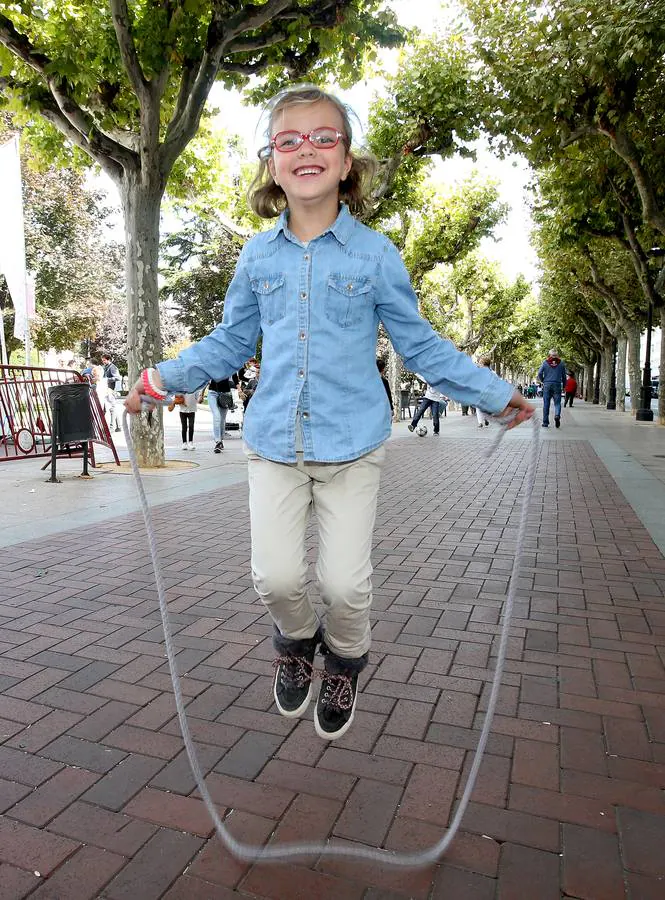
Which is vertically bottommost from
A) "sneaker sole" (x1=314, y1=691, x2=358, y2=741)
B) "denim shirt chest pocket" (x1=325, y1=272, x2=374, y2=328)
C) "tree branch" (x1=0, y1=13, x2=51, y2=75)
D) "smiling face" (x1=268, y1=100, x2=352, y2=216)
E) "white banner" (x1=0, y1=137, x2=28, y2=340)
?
"sneaker sole" (x1=314, y1=691, x2=358, y2=741)

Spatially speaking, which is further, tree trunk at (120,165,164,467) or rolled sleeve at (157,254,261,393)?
tree trunk at (120,165,164,467)

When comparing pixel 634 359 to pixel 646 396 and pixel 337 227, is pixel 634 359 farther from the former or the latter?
pixel 337 227

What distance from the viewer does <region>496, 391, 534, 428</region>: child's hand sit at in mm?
2262

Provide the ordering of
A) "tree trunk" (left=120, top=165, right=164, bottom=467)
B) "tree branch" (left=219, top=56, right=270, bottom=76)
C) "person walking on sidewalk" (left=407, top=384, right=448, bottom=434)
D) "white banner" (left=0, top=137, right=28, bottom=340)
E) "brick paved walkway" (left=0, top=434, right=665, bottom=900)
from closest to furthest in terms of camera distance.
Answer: "brick paved walkway" (left=0, top=434, right=665, bottom=900)
"tree trunk" (left=120, top=165, right=164, bottom=467)
"tree branch" (left=219, top=56, right=270, bottom=76)
"white banner" (left=0, top=137, right=28, bottom=340)
"person walking on sidewalk" (left=407, top=384, right=448, bottom=434)

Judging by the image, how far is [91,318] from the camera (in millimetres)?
30344

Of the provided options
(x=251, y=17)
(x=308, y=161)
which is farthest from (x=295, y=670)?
(x=251, y=17)

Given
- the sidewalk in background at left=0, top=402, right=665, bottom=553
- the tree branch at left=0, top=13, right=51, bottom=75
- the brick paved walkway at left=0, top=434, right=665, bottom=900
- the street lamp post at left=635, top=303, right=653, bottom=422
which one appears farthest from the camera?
the street lamp post at left=635, top=303, right=653, bottom=422

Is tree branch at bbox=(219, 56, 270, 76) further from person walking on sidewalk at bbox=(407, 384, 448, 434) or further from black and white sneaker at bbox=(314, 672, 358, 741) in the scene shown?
black and white sneaker at bbox=(314, 672, 358, 741)

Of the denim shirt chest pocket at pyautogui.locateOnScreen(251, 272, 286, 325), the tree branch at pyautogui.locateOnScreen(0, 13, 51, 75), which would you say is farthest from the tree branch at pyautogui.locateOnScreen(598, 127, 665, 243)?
the denim shirt chest pocket at pyautogui.locateOnScreen(251, 272, 286, 325)

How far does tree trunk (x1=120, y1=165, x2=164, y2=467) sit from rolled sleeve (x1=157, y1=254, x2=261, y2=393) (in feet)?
23.8

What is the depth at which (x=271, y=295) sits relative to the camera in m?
2.46

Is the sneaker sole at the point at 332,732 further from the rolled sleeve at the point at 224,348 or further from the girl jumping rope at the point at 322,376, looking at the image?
the rolled sleeve at the point at 224,348

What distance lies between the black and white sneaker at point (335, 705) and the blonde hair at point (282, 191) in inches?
70.7

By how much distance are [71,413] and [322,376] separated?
7111 mm
